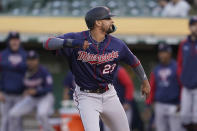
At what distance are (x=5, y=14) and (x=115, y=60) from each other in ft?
19.7

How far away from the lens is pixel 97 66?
17.7ft

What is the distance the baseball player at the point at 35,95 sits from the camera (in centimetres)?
975

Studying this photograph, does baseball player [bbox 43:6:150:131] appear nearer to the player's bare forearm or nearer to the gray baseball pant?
the gray baseball pant

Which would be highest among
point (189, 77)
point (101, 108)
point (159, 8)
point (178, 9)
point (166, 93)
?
point (101, 108)

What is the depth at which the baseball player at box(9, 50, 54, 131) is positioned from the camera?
9.75 metres

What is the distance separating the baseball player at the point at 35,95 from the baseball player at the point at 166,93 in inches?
75.5

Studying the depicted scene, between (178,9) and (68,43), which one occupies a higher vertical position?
(68,43)

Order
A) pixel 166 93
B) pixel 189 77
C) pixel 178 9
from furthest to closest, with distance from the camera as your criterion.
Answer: pixel 178 9
pixel 166 93
pixel 189 77

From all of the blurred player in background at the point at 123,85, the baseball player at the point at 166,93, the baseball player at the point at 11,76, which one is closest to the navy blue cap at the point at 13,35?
the baseball player at the point at 11,76

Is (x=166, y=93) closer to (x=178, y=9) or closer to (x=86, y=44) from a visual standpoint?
(x=178, y=9)

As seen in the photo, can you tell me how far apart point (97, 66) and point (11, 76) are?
478 centimetres

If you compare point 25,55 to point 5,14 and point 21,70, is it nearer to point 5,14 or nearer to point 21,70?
point 21,70

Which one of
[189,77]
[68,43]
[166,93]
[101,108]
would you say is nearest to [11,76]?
[166,93]

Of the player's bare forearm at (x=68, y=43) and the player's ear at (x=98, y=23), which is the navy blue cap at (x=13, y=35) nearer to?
the player's ear at (x=98, y=23)
